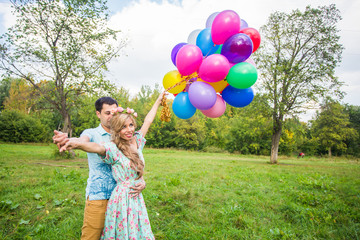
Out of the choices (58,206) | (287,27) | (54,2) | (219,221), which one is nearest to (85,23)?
(54,2)

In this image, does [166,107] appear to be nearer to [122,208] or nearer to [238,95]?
[238,95]

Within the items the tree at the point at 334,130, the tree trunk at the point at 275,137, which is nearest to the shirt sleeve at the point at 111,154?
the tree trunk at the point at 275,137

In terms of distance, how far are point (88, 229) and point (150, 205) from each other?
8.51 ft

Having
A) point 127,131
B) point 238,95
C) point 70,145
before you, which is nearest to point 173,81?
point 238,95

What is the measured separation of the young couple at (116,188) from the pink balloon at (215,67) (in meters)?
1.22

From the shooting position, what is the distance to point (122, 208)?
188 centimetres

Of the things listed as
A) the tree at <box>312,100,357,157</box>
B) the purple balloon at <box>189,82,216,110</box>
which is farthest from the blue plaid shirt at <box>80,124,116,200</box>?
the tree at <box>312,100,357,157</box>

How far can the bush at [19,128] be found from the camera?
85.4 ft

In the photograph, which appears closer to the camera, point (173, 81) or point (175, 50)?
point (173, 81)

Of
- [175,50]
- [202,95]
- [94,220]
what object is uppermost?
[175,50]

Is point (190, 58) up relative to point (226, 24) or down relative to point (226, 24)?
down

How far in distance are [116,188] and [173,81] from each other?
1847 millimetres

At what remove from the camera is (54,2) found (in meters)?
11.2

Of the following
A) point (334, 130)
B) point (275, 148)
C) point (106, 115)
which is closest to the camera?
point (106, 115)
